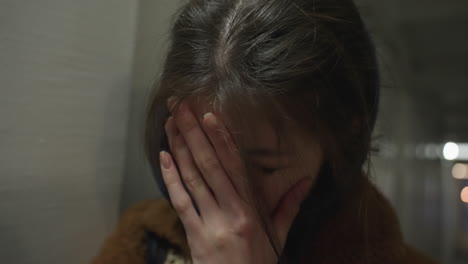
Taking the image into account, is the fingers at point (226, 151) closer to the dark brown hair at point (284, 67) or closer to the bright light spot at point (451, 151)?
the dark brown hair at point (284, 67)

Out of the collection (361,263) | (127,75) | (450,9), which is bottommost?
(361,263)

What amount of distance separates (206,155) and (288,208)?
0.44ft

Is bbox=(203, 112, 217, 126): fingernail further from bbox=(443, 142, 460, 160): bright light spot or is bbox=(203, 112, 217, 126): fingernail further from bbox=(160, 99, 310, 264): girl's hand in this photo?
bbox=(443, 142, 460, 160): bright light spot

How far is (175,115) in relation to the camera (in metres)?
0.46

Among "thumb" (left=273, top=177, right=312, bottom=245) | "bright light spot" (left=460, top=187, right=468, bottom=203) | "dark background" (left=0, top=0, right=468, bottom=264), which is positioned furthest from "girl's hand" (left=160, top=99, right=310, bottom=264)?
"bright light spot" (left=460, top=187, right=468, bottom=203)

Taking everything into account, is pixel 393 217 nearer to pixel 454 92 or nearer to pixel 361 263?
pixel 361 263

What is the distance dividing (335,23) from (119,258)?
0.48 metres

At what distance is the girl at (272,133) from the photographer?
0.41 metres

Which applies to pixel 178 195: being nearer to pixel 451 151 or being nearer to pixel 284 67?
pixel 284 67

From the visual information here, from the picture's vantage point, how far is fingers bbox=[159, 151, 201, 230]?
48cm

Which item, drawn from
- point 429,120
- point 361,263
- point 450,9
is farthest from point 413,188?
point 361,263

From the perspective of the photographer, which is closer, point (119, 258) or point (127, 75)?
point (119, 258)

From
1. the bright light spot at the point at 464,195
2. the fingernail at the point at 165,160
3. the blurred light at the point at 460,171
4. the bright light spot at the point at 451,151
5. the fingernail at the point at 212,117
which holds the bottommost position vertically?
the bright light spot at the point at 464,195

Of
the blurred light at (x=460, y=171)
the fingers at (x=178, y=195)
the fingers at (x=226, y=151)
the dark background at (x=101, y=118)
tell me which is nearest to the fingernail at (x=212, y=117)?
the fingers at (x=226, y=151)
